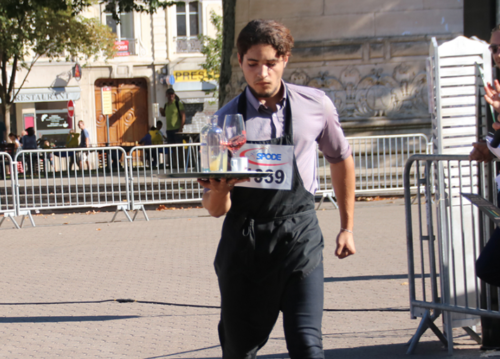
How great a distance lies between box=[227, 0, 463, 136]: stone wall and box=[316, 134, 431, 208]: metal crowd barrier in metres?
0.80

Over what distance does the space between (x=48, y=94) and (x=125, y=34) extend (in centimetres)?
525

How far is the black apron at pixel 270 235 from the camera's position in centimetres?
293

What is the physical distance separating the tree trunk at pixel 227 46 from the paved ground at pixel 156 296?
522cm

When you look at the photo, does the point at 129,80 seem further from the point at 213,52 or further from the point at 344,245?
the point at 344,245

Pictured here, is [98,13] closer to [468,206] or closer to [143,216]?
[143,216]

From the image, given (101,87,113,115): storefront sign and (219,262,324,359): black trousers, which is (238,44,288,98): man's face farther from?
(101,87,113,115): storefront sign

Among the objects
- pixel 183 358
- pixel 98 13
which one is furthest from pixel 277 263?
pixel 98 13

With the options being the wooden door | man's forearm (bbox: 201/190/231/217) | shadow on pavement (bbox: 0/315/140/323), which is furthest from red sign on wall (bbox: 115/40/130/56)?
A: man's forearm (bbox: 201/190/231/217)

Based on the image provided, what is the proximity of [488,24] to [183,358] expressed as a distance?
3.00m

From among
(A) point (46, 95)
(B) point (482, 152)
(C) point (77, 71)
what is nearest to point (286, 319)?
(B) point (482, 152)

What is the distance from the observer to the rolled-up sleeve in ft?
10.4

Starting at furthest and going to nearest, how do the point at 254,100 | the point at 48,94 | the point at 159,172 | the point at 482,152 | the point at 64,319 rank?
the point at 48,94, the point at 159,172, the point at 64,319, the point at 482,152, the point at 254,100

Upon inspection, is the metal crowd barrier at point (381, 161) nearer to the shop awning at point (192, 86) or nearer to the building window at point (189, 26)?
the shop awning at point (192, 86)

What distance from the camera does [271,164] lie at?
297 centimetres
